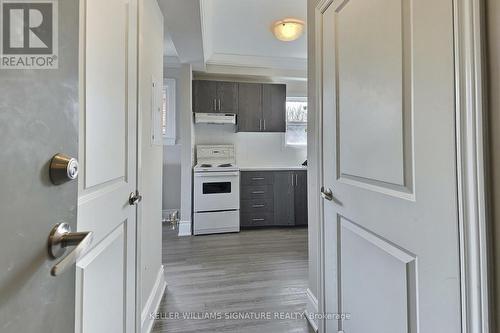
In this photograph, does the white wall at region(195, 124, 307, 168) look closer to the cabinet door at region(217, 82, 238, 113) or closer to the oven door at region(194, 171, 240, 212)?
the cabinet door at region(217, 82, 238, 113)

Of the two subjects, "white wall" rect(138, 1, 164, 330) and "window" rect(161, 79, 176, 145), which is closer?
"white wall" rect(138, 1, 164, 330)

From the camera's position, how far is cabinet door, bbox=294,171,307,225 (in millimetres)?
3936

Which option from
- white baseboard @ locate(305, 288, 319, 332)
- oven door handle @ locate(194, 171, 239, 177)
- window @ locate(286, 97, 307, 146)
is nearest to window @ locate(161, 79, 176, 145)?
oven door handle @ locate(194, 171, 239, 177)

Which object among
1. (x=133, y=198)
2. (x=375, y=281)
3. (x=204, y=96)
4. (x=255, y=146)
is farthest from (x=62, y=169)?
(x=255, y=146)

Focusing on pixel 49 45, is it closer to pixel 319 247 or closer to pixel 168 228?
pixel 319 247

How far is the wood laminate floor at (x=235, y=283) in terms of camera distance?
5.58 ft

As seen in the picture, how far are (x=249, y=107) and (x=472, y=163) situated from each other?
363 cm

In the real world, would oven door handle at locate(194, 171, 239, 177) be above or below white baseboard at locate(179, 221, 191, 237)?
above

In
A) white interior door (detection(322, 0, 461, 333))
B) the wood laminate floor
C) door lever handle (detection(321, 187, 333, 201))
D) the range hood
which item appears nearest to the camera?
white interior door (detection(322, 0, 461, 333))

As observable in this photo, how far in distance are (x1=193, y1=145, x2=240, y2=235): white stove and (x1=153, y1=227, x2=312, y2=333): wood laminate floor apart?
0.71ft

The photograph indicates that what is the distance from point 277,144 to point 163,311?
3.25 m

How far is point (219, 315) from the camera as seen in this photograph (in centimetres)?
177

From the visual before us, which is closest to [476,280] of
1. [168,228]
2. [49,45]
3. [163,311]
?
[49,45]

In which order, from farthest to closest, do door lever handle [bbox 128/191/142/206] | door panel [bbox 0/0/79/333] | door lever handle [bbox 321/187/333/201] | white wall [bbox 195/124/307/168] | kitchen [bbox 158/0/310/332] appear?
white wall [bbox 195/124/307/168], kitchen [bbox 158/0/310/332], door lever handle [bbox 321/187/333/201], door lever handle [bbox 128/191/142/206], door panel [bbox 0/0/79/333]
